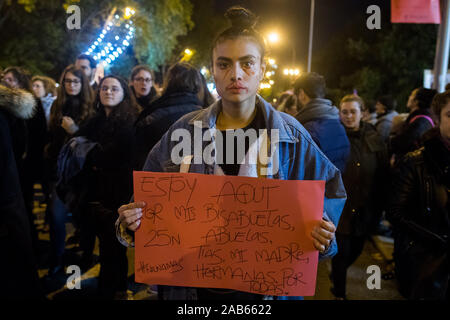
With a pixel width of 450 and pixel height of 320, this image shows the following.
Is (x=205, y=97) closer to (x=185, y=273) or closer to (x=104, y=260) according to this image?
(x=104, y=260)

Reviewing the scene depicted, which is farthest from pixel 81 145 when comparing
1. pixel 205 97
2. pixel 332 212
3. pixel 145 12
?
pixel 145 12

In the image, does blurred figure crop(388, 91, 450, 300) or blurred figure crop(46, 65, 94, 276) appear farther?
blurred figure crop(46, 65, 94, 276)

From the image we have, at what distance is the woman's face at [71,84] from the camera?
14.7 feet

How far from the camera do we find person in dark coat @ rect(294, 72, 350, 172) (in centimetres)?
338

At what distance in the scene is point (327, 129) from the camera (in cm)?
342

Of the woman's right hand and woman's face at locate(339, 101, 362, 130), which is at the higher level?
woman's face at locate(339, 101, 362, 130)

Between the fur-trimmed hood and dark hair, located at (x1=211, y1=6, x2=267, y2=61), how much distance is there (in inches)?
66.1

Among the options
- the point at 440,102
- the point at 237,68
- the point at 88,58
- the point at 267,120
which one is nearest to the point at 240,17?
the point at 237,68

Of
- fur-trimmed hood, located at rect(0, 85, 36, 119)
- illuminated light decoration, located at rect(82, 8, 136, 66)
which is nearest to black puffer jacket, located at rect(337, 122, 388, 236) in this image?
fur-trimmed hood, located at rect(0, 85, 36, 119)

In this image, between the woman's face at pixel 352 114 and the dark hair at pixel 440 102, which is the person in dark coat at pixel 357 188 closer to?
the woman's face at pixel 352 114

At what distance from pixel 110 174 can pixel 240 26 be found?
6.82ft

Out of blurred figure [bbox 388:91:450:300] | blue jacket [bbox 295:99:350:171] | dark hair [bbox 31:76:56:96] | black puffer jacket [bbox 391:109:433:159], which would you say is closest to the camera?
blurred figure [bbox 388:91:450:300]

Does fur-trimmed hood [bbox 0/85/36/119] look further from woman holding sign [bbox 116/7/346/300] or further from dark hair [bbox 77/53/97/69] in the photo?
Answer: dark hair [bbox 77/53/97/69]
